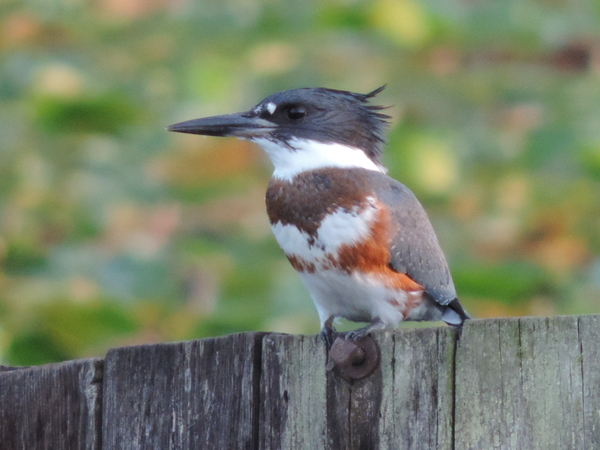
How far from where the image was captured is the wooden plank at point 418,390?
1830mm

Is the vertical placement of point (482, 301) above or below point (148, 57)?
below

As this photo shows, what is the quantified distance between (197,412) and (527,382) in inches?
28.5

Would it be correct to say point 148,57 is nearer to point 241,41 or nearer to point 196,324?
point 241,41

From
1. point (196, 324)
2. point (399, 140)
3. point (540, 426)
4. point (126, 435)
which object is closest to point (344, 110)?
point (399, 140)

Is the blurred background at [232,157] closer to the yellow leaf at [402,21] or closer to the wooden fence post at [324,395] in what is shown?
the yellow leaf at [402,21]

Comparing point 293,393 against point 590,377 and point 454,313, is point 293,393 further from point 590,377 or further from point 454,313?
point 454,313

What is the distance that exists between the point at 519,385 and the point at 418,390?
19 cm

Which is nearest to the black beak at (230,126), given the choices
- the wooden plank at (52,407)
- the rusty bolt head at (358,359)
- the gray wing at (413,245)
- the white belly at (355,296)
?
the gray wing at (413,245)

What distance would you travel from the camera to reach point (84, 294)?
340cm

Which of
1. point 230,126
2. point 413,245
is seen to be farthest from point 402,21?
point 413,245

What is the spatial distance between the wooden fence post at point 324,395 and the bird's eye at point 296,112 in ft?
4.31

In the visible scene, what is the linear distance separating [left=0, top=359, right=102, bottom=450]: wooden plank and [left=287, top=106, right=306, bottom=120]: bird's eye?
4.33 feet

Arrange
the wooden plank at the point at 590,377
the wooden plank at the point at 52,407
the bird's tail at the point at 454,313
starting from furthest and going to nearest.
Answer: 1. the bird's tail at the point at 454,313
2. the wooden plank at the point at 52,407
3. the wooden plank at the point at 590,377

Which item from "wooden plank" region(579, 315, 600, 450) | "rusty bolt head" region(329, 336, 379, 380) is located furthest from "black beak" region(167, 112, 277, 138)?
"wooden plank" region(579, 315, 600, 450)
